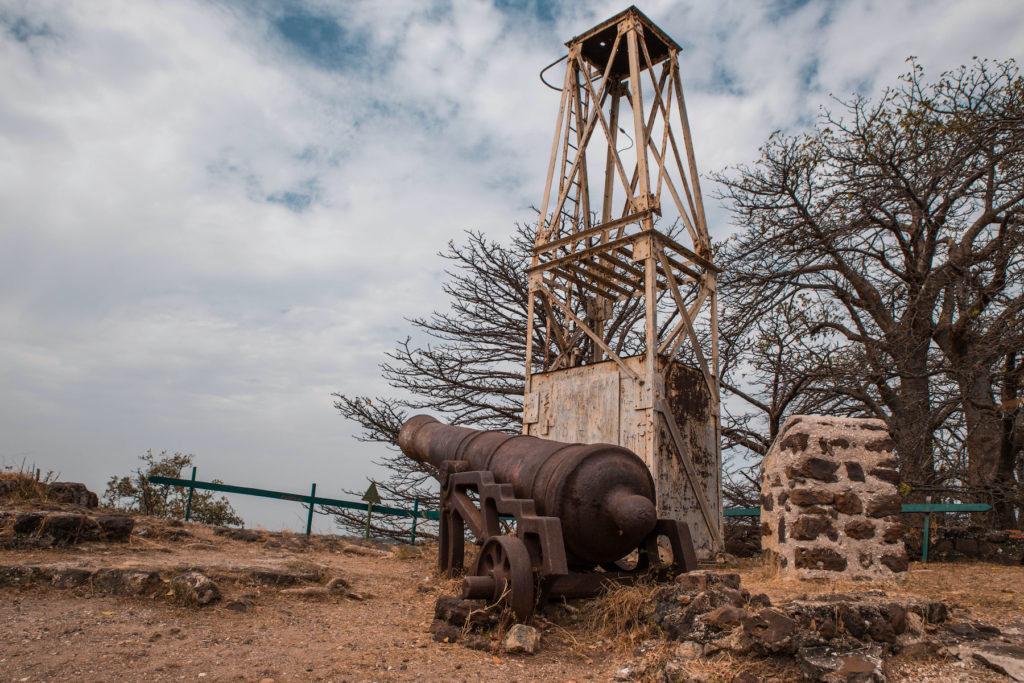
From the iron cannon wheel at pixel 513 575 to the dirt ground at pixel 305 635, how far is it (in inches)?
12.1

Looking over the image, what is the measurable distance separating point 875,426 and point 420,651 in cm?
458

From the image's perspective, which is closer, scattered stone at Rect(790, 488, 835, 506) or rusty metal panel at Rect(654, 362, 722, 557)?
scattered stone at Rect(790, 488, 835, 506)

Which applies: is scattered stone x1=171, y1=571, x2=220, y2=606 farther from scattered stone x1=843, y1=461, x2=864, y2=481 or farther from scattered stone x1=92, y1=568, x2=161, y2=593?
scattered stone x1=843, y1=461, x2=864, y2=481

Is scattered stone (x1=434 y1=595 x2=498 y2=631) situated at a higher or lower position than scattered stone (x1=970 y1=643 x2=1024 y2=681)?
lower

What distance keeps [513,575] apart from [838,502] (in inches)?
Answer: 121

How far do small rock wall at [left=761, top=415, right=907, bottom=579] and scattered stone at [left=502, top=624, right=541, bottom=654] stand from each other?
267cm

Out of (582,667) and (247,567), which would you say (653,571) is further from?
(247,567)

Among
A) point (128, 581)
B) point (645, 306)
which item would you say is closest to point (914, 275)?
point (645, 306)

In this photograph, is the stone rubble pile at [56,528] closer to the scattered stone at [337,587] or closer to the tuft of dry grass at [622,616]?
the scattered stone at [337,587]

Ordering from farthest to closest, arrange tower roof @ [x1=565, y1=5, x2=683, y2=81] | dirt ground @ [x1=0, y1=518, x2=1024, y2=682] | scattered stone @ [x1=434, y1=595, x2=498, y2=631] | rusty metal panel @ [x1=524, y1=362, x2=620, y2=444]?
tower roof @ [x1=565, y1=5, x2=683, y2=81] → rusty metal panel @ [x1=524, y1=362, x2=620, y2=444] → scattered stone @ [x1=434, y1=595, x2=498, y2=631] → dirt ground @ [x1=0, y1=518, x2=1024, y2=682]

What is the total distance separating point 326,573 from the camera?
7.16 metres

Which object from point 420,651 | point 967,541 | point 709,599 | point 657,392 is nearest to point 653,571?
point 709,599

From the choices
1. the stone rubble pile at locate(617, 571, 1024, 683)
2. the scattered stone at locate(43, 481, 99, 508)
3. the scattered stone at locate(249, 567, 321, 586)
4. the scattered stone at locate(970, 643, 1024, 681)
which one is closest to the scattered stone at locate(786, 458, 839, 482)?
the stone rubble pile at locate(617, 571, 1024, 683)

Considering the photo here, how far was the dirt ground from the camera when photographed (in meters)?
4.05
